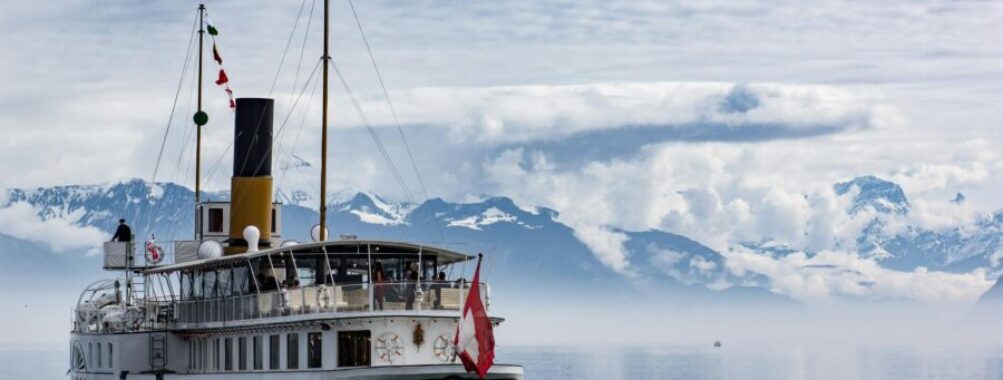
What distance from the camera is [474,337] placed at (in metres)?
42.4

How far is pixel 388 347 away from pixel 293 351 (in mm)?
2999

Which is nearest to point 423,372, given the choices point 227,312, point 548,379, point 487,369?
point 487,369

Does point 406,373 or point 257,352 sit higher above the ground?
point 257,352

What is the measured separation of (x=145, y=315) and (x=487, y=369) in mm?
17308

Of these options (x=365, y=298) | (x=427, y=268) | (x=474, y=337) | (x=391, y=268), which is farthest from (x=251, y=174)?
(x=474, y=337)

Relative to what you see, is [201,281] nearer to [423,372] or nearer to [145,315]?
[145,315]

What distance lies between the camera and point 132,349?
5503 cm

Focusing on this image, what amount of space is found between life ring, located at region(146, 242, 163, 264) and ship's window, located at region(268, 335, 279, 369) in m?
11.9

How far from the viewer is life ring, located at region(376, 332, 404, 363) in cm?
4353

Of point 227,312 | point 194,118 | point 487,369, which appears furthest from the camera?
point 194,118

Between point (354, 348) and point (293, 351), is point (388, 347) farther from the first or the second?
point (293, 351)

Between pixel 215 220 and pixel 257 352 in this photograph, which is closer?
pixel 257 352

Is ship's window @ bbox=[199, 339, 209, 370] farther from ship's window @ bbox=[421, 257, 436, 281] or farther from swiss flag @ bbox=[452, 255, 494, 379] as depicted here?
swiss flag @ bbox=[452, 255, 494, 379]

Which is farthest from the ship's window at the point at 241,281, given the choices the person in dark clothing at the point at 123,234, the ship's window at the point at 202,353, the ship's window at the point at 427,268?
the person in dark clothing at the point at 123,234
